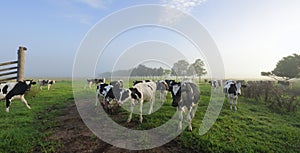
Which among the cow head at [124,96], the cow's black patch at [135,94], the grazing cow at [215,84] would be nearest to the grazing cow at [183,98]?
the cow's black patch at [135,94]

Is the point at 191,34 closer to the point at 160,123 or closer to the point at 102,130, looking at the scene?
the point at 160,123

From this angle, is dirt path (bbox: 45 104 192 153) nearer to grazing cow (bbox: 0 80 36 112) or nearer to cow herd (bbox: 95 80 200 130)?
cow herd (bbox: 95 80 200 130)

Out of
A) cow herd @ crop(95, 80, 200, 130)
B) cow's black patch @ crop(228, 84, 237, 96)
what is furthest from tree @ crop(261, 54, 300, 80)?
cow herd @ crop(95, 80, 200, 130)

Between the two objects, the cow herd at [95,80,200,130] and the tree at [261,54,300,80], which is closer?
the cow herd at [95,80,200,130]

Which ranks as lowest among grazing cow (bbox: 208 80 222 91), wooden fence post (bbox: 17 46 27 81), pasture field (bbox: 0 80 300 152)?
pasture field (bbox: 0 80 300 152)

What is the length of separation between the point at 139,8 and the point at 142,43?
7.28 feet

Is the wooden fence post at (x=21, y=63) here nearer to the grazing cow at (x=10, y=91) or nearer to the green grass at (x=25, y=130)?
the grazing cow at (x=10, y=91)

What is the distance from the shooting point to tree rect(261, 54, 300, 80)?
121 feet

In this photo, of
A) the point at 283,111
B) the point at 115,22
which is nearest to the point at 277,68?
the point at 283,111

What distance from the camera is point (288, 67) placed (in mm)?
37969

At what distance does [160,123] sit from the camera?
760 cm

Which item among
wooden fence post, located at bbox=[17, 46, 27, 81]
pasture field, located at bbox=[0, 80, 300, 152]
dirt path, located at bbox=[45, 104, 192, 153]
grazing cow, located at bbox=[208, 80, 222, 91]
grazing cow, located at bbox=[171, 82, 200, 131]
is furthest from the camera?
grazing cow, located at bbox=[208, 80, 222, 91]

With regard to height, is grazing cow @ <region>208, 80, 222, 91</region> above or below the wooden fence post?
below

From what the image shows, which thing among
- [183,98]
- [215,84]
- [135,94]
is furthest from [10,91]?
[215,84]
